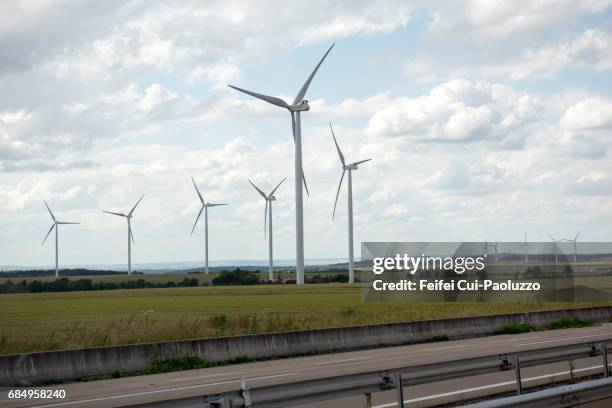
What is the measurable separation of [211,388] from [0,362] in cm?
488

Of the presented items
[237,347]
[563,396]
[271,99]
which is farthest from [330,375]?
[271,99]

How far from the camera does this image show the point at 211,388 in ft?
58.2

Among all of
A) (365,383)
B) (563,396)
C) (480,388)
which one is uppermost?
(365,383)

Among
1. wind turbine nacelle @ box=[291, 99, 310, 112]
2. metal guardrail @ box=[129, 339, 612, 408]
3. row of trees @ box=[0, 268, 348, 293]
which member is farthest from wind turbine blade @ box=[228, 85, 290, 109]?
metal guardrail @ box=[129, 339, 612, 408]

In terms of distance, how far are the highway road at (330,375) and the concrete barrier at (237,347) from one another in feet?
1.86

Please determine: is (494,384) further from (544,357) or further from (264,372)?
(264,372)

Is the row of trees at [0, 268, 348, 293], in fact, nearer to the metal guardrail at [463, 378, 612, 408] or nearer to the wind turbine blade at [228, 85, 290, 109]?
the wind turbine blade at [228, 85, 290, 109]

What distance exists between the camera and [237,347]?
2481 cm

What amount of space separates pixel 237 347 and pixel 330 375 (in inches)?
237

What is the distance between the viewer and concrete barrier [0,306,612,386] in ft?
66.0

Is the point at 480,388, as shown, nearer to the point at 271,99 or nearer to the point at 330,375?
the point at 330,375

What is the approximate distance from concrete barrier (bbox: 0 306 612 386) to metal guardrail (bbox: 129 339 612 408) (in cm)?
991

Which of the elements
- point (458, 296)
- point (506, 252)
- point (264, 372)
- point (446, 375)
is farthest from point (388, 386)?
point (506, 252)

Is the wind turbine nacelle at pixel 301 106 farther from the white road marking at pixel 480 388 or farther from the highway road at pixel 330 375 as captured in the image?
the white road marking at pixel 480 388
